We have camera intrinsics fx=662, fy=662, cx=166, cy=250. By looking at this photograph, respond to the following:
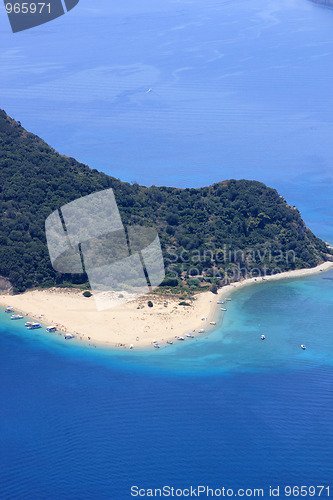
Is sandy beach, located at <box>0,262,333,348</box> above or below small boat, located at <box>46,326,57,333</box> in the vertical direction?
below

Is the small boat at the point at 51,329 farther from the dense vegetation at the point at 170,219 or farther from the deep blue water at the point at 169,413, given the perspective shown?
the dense vegetation at the point at 170,219

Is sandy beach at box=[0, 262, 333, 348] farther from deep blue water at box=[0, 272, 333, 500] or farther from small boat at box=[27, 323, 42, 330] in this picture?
deep blue water at box=[0, 272, 333, 500]

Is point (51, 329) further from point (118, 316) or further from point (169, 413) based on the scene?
point (169, 413)

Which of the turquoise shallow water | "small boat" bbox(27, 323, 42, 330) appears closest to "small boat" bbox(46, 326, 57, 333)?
the turquoise shallow water

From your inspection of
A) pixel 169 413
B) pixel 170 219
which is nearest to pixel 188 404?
pixel 169 413

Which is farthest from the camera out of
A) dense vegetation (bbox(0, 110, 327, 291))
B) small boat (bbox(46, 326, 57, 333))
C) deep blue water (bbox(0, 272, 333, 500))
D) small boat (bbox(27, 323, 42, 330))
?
dense vegetation (bbox(0, 110, 327, 291))

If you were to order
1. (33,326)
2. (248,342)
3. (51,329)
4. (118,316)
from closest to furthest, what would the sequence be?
(248,342) → (51,329) → (33,326) → (118,316)

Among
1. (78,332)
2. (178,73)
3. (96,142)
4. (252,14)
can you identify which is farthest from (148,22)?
(78,332)

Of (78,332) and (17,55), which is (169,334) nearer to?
(78,332)
